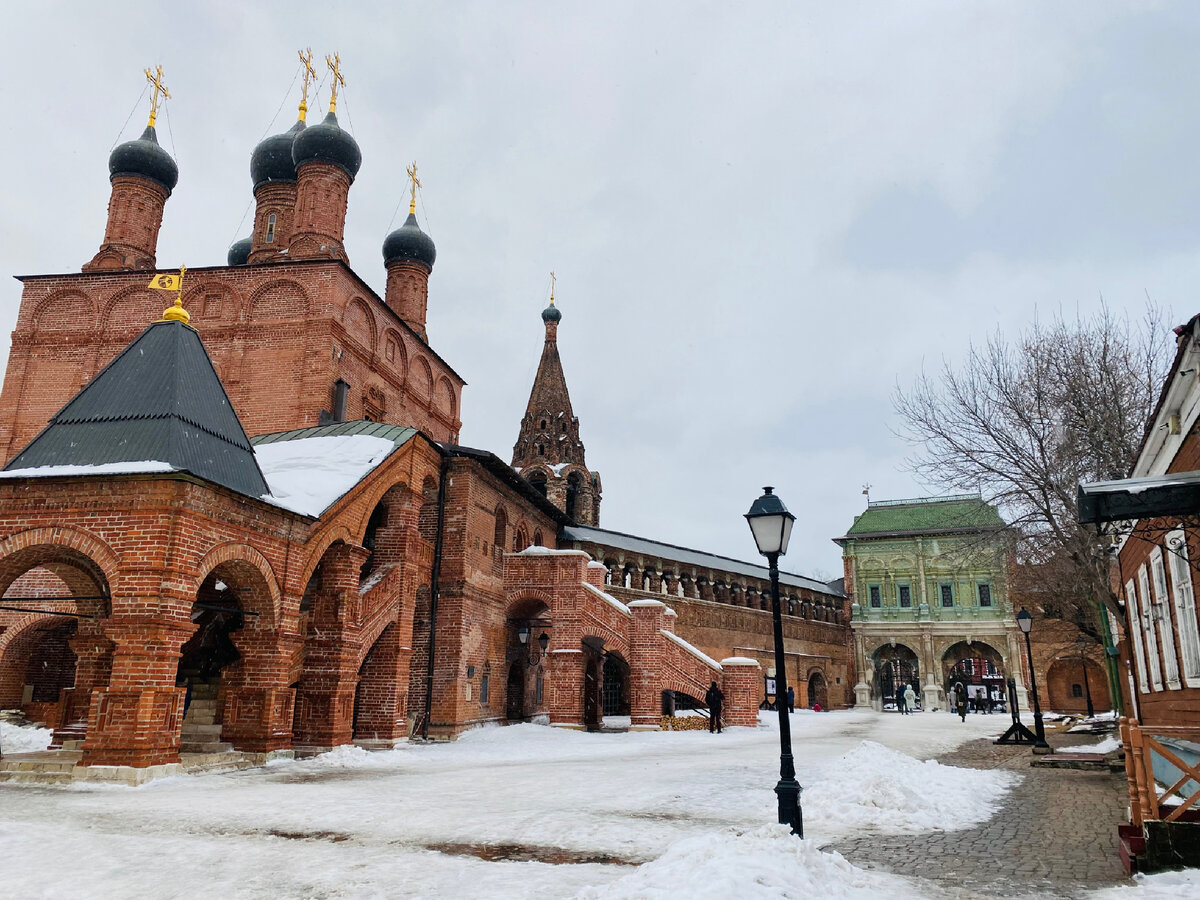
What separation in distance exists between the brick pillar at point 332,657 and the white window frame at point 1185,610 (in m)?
11.6

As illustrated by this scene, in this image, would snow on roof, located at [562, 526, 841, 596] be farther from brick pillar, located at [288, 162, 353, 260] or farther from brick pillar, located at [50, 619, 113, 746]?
brick pillar, located at [50, 619, 113, 746]

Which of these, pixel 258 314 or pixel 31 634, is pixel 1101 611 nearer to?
pixel 258 314

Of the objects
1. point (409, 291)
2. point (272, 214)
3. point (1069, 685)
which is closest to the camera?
point (272, 214)

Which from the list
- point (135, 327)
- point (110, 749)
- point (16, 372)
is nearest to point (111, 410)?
point (110, 749)

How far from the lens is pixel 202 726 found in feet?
43.4

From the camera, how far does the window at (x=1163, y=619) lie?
1046 cm

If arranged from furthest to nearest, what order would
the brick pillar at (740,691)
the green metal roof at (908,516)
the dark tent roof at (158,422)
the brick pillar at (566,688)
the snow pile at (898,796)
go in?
1. the green metal roof at (908,516)
2. the brick pillar at (740,691)
3. the brick pillar at (566,688)
4. the dark tent roof at (158,422)
5. the snow pile at (898,796)

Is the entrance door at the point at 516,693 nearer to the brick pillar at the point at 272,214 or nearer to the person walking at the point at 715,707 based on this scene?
the person walking at the point at 715,707

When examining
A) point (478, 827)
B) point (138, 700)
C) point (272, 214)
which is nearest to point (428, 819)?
point (478, 827)

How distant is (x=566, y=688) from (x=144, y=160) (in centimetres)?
1903

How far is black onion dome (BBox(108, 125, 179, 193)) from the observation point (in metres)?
24.4

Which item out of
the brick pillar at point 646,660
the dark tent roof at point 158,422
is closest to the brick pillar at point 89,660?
the dark tent roof at point 158,422

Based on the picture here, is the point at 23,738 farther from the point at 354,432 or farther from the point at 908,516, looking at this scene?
the point at 908,516

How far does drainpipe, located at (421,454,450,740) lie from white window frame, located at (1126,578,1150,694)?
13.1 metres
